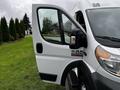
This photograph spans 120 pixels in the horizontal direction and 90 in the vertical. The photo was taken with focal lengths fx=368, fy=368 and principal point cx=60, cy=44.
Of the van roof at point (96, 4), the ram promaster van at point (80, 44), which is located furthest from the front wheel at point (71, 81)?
the van roof at point (96, 4)

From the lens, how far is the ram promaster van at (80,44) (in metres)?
5.16

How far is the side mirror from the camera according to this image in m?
5.70

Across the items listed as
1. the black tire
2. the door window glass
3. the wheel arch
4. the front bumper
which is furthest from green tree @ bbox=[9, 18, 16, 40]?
the front bumper

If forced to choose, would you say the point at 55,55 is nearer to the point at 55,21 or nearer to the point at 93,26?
the point at 55,21

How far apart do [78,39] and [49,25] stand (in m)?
1.30

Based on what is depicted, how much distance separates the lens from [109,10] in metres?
6.34

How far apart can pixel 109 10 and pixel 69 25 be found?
737 millimetres

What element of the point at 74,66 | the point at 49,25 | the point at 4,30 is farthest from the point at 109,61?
the point at 4,30

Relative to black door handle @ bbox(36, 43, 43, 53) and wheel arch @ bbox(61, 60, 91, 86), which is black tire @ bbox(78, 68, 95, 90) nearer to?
wheel arch @ bbox(61, 60, 91, 86)

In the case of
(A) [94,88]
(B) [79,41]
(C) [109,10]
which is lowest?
(A) [94,88]

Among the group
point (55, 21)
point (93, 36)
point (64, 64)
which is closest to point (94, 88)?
point (93, 36)

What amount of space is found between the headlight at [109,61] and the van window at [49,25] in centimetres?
149

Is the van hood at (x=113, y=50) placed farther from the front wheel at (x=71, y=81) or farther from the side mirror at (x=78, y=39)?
the front wheel at (x=71, y=81)

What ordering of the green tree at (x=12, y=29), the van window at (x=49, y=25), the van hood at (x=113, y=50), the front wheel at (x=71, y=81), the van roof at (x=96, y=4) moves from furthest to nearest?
the green tree at (x=12, y=29) → the van window at (x=49, y=25) → the van roof at (x=96, y=4) → the front wheel at (x=71, y=81) → the van hood at (x=113, y=50)
